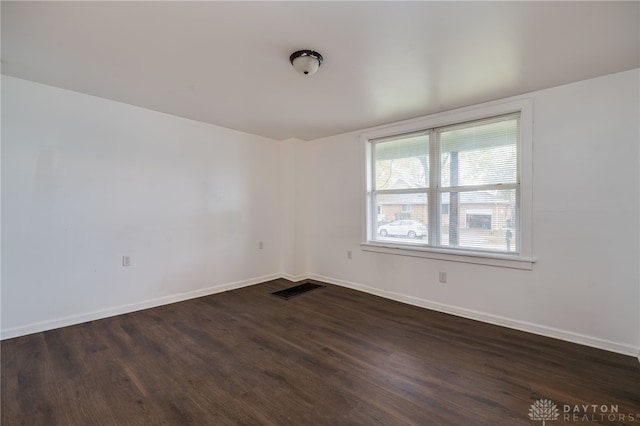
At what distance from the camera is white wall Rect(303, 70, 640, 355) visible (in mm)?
2350

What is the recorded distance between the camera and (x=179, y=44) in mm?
1982

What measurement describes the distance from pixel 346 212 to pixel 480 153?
76.9 inches

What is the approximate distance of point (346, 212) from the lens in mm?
4340

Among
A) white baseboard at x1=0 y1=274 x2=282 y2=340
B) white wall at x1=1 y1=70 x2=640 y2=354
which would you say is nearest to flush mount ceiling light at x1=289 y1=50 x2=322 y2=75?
white wall at x1=1 y1=70 x2=640 y2=354

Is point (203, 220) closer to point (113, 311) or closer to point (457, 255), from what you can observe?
point (113, 311)

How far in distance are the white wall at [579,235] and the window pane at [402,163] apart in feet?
3.73

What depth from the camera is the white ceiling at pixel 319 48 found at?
1656 mm

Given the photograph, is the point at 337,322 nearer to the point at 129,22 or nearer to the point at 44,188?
the point at 129,22

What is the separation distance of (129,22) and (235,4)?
736 mm

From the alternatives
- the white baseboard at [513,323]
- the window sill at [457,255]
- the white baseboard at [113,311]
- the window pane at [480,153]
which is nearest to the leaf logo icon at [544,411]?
the white baseboard at [513,323]

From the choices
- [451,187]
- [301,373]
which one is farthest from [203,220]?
[451,187]

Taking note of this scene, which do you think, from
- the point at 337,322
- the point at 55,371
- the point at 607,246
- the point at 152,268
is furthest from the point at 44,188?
the point at 607,246

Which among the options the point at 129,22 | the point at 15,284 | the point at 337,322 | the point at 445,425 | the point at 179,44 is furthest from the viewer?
the point at 337,322

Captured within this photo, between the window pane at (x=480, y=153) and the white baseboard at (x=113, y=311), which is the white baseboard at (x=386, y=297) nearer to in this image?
the white baseboard at (x=113, y=311)
